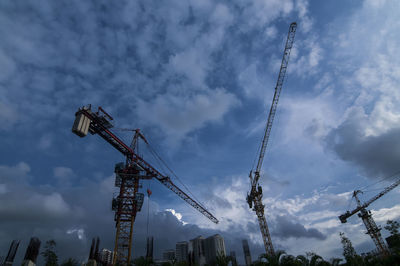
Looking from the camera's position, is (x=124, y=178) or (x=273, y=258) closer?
(x=273, y=258)

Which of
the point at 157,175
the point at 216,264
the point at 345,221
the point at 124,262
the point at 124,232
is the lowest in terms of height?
the point at 216,264

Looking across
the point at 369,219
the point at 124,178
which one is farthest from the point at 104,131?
the point at 369,219

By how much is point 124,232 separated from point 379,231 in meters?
99.6

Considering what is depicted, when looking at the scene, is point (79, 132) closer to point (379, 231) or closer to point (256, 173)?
point (256, 173)


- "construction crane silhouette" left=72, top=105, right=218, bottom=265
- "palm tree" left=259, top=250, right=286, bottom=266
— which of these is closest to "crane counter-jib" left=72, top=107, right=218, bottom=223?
"construction crane silhouette" left=72, top=105, right=218, bottom=265

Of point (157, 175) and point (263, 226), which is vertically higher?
point (157, 175)

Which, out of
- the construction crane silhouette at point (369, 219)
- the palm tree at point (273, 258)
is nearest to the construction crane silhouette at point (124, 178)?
the palm tree at point (273, 258)

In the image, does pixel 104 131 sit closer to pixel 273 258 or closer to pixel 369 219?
pixel 273 258

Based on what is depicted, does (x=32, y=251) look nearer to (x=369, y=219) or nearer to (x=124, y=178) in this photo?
(x=124, y=178)

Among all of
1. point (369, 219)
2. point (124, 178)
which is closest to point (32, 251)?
point (124, 178)

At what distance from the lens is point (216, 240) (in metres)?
129

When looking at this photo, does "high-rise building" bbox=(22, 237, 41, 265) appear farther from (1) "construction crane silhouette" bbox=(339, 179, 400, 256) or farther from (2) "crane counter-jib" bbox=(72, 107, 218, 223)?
(1) "construction crane silhouette" bbox=(339, 179, 400, 256)

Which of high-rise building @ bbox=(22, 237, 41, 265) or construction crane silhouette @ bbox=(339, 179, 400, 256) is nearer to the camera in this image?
high-rise building @ bbox=(22, 237, 41, 265)

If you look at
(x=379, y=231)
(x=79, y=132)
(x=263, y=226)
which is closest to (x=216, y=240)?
(x=263, y=226)
